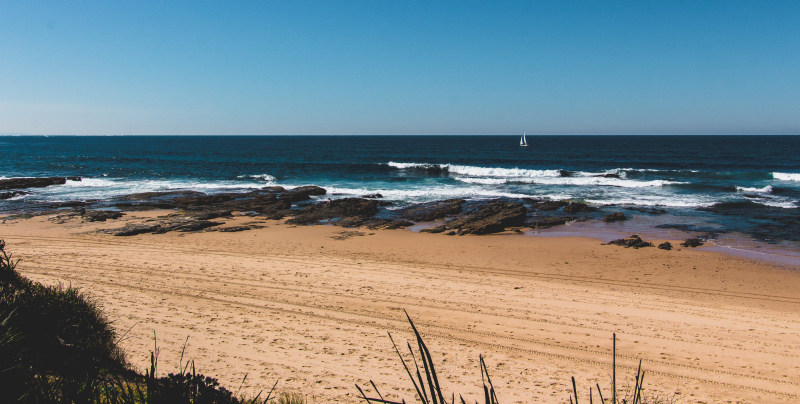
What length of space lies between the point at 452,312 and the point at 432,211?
12489mm

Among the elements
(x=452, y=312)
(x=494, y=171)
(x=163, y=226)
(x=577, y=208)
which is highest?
(x=494, y=171)

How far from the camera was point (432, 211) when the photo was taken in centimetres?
2047

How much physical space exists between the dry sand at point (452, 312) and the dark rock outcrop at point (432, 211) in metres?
5.09

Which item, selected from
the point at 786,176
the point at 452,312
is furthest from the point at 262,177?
the point at 786,176

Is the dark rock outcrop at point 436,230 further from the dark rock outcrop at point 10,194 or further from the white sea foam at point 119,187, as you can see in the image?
the dark rock outcrop at point 10,194

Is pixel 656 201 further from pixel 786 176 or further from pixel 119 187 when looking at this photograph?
pixel 119 187

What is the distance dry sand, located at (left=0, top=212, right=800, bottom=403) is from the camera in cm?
583

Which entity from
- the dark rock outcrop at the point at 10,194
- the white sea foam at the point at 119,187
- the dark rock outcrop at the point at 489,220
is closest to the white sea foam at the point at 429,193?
the dark rock outcrop at the point at 489,220

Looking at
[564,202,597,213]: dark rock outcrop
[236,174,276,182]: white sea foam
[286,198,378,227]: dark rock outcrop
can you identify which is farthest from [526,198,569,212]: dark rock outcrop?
[236,174,276,182]: white sea foam

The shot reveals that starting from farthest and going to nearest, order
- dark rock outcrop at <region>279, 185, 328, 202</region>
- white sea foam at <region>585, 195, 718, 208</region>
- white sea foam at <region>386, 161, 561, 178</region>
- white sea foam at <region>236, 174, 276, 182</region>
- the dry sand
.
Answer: white sea foam at <region>386, 161, 561, 178</region>, white sea foam at <region>236, 174, 276, 182</region>, dark rock outcrop at <region>279, 185, 328, 202</region>, white sea foam at <region>585, 195, 718, 208</region>, the dry sand

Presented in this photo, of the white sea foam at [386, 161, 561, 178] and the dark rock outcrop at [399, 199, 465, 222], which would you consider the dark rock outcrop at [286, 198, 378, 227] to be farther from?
the white sea foam at [386, 161, 561, 178]

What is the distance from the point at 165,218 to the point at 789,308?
65.4 ft

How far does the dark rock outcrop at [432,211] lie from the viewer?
1938 centimetres

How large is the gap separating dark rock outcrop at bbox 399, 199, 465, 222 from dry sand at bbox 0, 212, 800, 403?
200 inches
